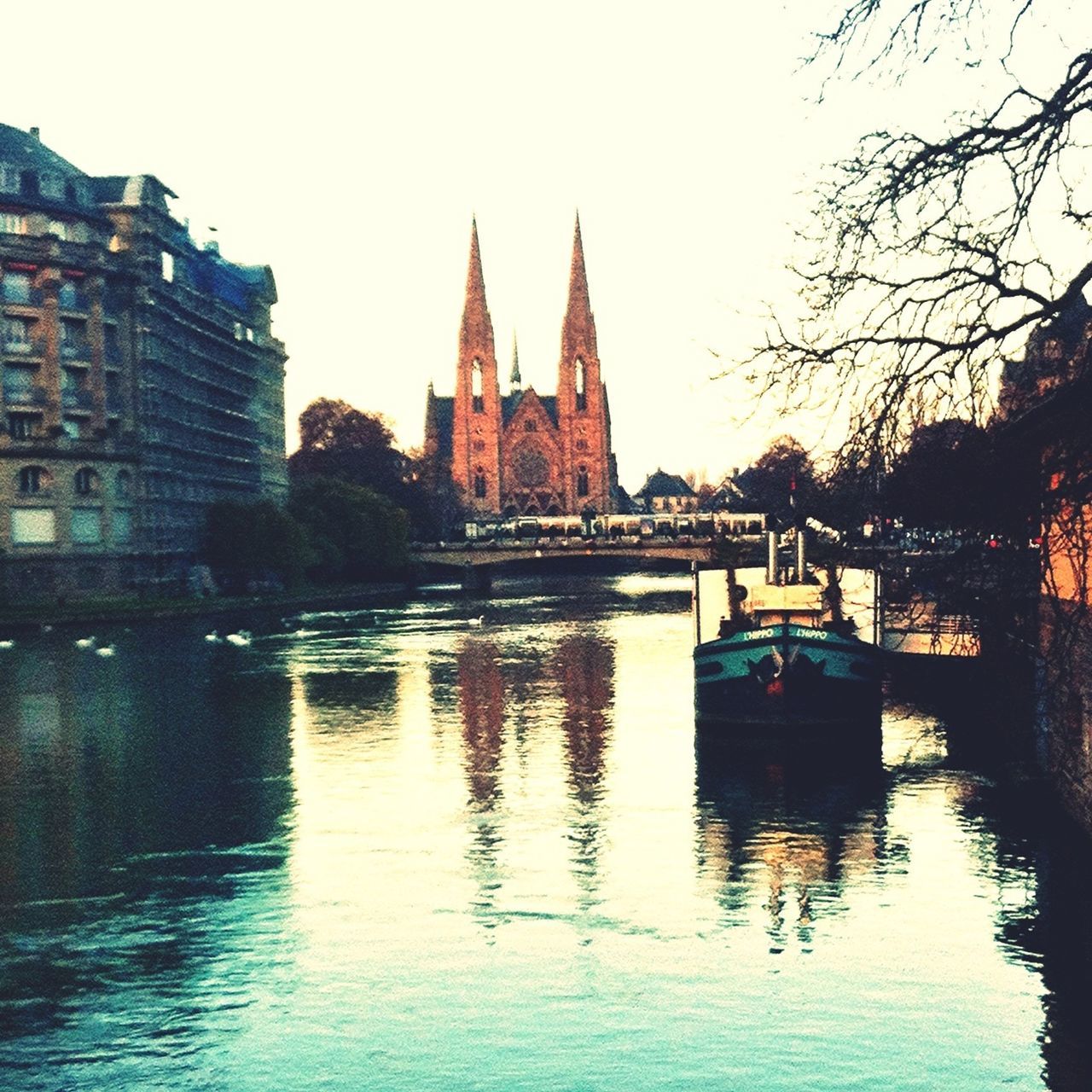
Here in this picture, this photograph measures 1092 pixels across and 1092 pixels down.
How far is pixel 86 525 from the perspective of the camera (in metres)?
109

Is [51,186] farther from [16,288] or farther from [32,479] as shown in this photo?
[32,479]

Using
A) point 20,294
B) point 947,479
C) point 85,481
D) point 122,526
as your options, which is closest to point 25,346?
point 20,294

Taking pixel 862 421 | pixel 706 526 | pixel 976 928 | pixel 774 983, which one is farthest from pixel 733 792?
pixel 706 526

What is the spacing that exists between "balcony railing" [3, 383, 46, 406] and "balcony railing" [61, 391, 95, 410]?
4.73ft

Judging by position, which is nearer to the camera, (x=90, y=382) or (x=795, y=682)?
(x=795, y=682)

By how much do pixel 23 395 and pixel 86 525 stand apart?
28.6ft

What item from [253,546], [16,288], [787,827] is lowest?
[787,827]

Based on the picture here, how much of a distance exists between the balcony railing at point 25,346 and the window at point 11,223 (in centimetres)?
640

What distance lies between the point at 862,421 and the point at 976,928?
1369cm

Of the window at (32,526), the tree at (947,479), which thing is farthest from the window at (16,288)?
the tree at (947,479)

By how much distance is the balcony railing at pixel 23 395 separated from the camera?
106250 mm

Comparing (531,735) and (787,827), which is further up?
(531,735)

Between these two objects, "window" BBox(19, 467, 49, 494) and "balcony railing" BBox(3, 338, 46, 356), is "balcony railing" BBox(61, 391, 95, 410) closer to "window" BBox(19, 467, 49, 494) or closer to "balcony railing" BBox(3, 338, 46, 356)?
"balcony railing" BBox(3, 338, 46, 356)

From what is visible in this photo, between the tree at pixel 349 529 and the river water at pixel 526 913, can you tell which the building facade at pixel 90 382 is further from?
the river water at pixel 526 913
